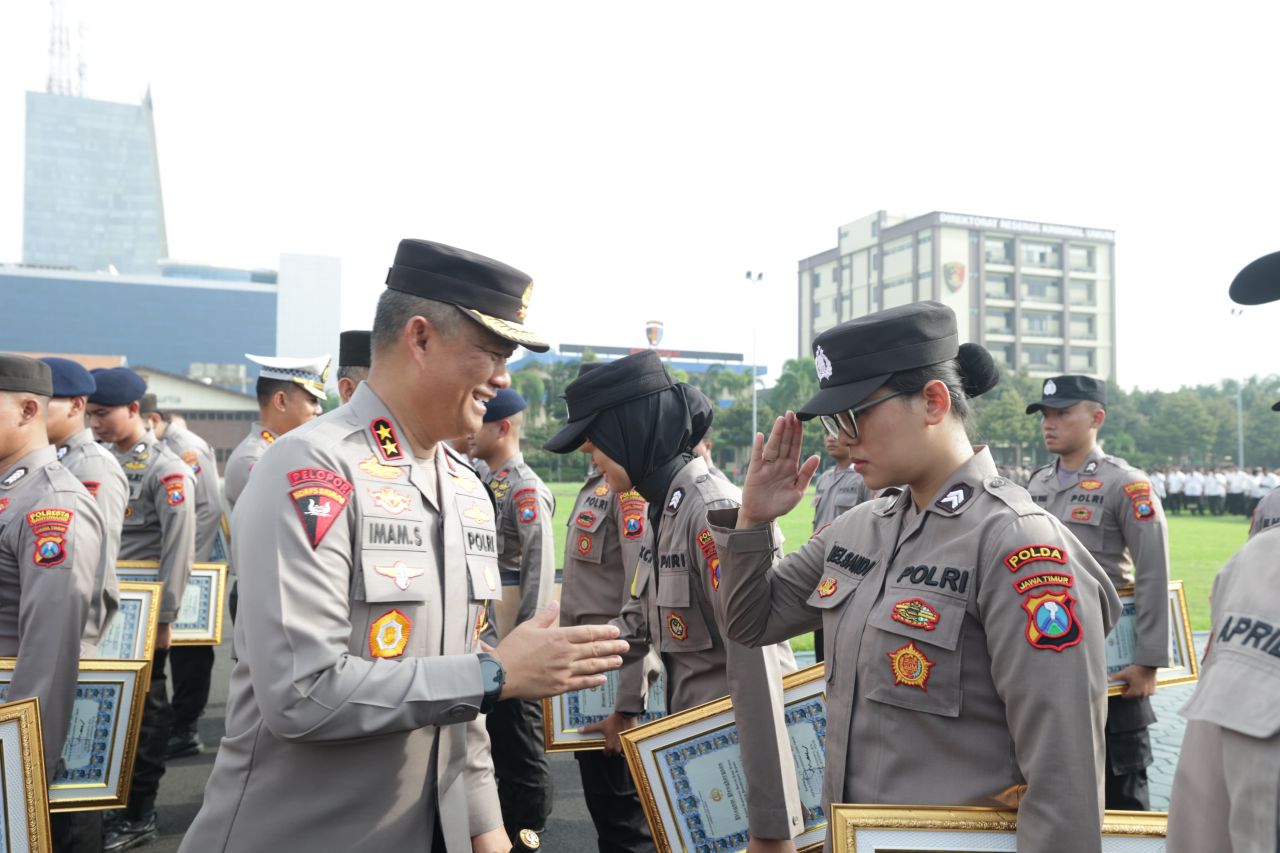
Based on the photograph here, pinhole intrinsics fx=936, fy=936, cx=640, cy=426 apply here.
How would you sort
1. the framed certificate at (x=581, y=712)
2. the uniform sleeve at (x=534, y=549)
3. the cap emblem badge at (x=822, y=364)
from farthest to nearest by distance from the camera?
1. the uniform sleeve at (x=534, y=549)
2. the framed certificate at (x=581, y=712)
3. the cap emblem badge at (x=822, y=364)

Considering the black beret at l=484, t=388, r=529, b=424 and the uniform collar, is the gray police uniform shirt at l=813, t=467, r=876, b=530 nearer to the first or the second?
the black beret at l=484, t=388, r=529, b=424

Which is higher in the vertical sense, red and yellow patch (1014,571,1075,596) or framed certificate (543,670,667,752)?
red and yellow patch (1014,571,1075,596)

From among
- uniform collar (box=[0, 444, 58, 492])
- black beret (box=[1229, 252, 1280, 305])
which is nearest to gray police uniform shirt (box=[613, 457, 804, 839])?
black beret (box=[1229, 252, 1280, 305])

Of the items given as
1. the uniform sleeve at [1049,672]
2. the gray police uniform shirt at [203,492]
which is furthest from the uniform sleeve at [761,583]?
the gray police uniform shirt at [203,492]

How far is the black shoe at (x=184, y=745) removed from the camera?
233 inches

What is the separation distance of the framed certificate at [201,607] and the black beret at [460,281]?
4079 millimetres

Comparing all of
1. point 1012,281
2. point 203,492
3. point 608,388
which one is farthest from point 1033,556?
point 1012,281

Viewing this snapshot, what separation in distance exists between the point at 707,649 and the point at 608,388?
1.01m

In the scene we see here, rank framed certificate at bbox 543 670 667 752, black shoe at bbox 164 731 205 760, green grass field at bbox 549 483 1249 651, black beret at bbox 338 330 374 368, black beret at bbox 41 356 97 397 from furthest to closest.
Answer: green grass field at bbox 549 483 1249 651
black shoe at bbox 164 731 205 760
black beret at bbox 338 330 374 368
black beret at bbox 41 356 97 397
framed certificate at bbox 543 670 667 752

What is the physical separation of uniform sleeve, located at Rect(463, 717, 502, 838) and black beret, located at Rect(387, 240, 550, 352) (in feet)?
3.18

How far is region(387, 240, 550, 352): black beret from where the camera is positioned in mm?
2098

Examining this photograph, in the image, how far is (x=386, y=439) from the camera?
83.4 inches

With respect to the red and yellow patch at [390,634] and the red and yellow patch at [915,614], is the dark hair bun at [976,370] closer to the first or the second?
the red and yellow patch at [915,614]

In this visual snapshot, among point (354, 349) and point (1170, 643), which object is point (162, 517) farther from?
point (1170, 643)
